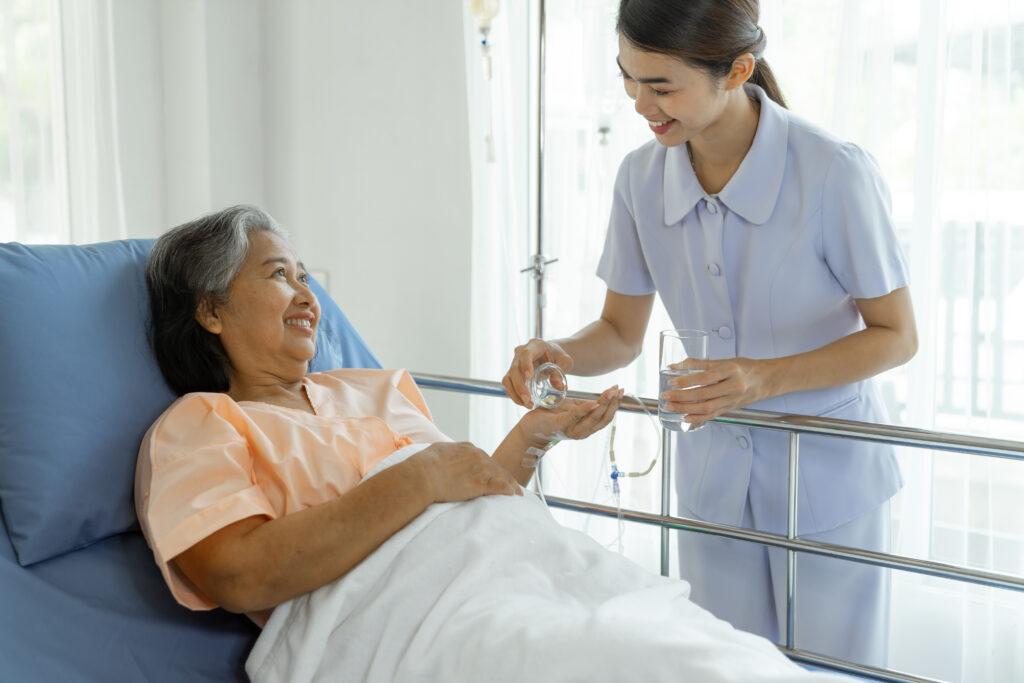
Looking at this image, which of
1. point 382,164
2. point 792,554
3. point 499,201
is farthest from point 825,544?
point 382,164

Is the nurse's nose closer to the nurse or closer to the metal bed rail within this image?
the nurse

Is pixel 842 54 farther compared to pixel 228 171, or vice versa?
pixel 228 171

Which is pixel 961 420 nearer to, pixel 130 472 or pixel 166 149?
pixel 130 472

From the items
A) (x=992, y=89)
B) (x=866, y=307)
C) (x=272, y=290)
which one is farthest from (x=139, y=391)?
(x=992, y=89)

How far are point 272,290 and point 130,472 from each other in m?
0.40

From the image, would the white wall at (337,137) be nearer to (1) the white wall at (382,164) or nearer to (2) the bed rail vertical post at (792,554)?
(1) the white wall at (382,164)

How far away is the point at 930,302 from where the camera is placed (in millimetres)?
2590

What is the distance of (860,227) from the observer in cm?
177

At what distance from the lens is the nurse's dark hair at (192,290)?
1836mm

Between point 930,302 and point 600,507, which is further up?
point 930,302

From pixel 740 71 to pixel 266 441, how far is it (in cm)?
103

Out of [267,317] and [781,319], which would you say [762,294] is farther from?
[267,317]

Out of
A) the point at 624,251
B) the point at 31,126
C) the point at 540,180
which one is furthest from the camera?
the point at 31,126

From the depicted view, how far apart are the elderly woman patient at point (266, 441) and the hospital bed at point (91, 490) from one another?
0.21 feet
